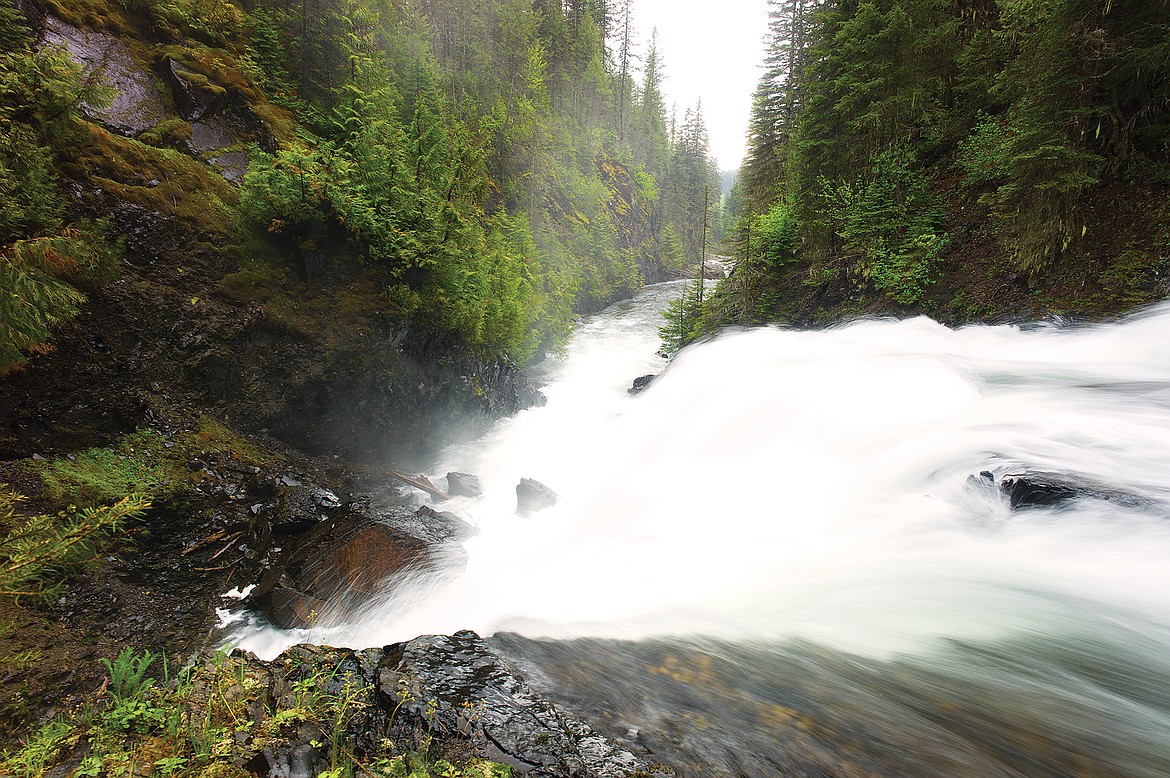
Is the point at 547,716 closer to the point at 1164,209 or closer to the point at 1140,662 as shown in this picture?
the point at 1140,662

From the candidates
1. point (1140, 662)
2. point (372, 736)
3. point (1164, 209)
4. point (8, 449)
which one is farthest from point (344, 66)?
point (1164, 209)

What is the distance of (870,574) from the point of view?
14.6ft

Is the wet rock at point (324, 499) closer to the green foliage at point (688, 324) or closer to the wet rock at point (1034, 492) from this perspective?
the wet rock at point (1034, 492)

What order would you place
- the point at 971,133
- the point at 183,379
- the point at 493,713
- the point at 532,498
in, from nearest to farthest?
1. the point at 493,713
2. the point at 183,379
3. the point at 532,498
4. the point at 971,133

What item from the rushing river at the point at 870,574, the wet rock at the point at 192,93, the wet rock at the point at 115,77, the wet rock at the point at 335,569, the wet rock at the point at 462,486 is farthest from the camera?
the wet rock at the point at 462,486

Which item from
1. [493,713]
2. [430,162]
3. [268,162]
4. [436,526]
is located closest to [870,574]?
[493,713]

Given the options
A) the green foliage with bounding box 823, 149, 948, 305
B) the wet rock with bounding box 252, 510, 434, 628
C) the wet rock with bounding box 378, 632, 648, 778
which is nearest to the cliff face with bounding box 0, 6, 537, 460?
the wet rock with bounding box 252, 510, 434, 628

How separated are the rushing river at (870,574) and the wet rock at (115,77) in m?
8.11

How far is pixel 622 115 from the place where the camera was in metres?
47.0

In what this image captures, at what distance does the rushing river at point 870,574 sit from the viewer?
106 inches

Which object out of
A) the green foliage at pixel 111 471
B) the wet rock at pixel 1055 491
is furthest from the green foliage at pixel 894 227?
the green foliage at pixel 111 471

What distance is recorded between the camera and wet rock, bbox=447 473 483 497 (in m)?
9.20

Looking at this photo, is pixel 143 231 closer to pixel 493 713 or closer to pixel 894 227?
pixel 493 713

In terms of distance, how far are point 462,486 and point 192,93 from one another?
853 centimetres
